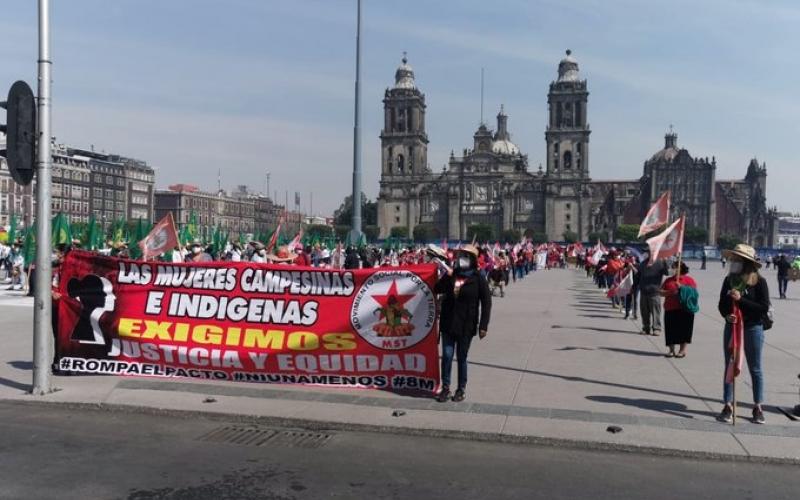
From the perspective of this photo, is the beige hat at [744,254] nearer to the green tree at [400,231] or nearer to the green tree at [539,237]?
the green tree at [539,237]

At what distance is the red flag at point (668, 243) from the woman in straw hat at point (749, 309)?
3.27 m

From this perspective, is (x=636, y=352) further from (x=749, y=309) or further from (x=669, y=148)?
(x=669, y=148)

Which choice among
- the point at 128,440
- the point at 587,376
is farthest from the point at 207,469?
the point at 587,376

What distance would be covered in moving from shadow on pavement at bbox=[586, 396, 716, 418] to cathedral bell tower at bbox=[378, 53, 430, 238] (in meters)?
123

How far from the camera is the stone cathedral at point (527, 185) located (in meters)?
125

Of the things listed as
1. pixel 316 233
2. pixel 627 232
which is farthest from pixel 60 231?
pixel 627 232

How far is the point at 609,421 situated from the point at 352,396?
2.57 metres

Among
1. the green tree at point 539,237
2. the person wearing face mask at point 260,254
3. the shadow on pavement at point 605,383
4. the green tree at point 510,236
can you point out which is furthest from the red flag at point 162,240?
the green tree at point 539,237

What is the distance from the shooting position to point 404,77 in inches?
5226

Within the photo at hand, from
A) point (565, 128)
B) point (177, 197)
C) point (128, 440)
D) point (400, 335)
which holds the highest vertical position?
point (565, 128)

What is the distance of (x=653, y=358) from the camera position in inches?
436

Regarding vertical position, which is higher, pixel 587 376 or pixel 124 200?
pixel 124 200

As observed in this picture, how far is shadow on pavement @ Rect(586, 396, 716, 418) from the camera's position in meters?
7.46

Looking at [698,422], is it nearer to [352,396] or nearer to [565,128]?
[352,396]
